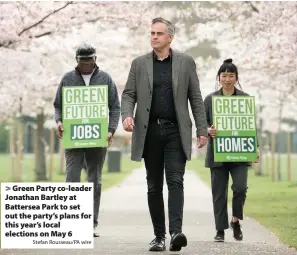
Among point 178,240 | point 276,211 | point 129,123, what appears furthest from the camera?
point 276,211

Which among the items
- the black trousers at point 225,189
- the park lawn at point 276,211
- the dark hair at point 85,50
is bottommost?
the park lawn at point 276,211

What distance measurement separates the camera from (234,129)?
28.9 feet

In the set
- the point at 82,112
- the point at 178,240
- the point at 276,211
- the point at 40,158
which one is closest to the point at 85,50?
the point at 82,112

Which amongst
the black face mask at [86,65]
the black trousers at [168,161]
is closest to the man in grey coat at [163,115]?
the black trousers at [168,161]

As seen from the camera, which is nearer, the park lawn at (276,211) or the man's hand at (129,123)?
the man's hand at (129,123)

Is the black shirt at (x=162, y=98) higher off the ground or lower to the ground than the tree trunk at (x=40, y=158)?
higher

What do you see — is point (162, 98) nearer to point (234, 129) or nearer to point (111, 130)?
point (111, 130)

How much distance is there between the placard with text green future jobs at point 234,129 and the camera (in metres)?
8.66

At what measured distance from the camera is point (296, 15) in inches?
578

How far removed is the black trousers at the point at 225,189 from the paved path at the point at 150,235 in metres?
0.24

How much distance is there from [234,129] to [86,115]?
1.48 metres

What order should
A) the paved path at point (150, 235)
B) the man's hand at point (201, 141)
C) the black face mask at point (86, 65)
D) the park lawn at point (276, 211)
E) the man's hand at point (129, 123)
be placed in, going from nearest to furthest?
1. the man's hand at point (129, 123)
2. the man's hand at point (201, 141)
3. the paved path at point (150, 235)
4. the black face mask at point (86, 65)
5. the park lawn at point (276, 211)

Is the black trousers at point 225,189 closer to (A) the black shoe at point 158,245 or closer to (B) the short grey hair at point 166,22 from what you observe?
(A) the black shoe at point 158,245

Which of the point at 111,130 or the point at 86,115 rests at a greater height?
the point at 86,115
